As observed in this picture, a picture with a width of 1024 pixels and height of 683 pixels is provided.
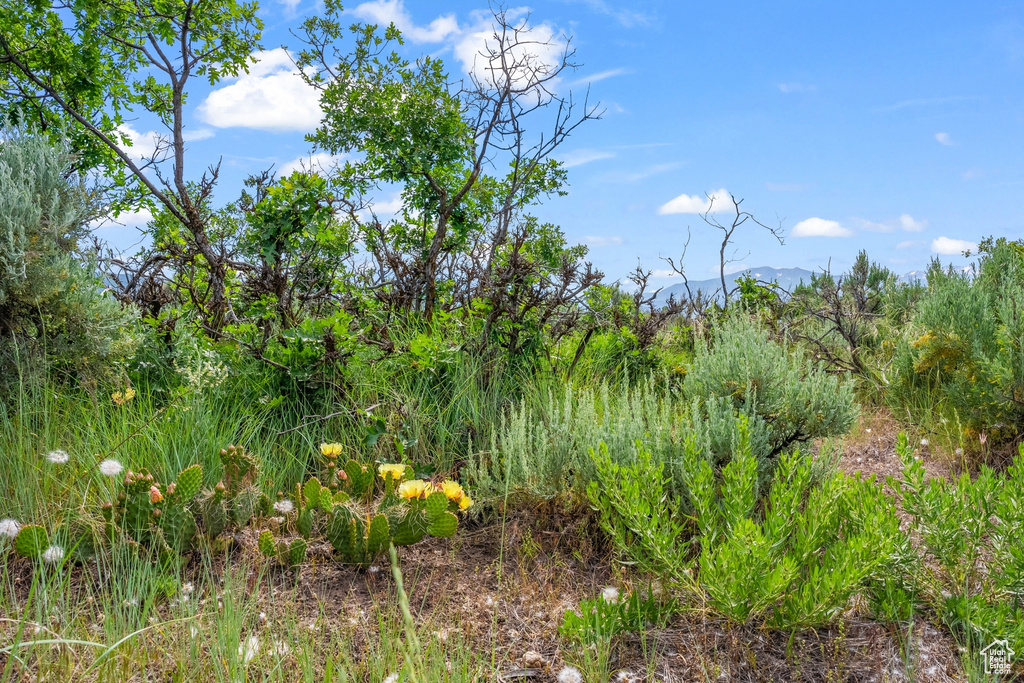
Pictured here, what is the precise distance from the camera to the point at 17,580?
2.67 metres

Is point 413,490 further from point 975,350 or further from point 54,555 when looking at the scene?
point 975,350

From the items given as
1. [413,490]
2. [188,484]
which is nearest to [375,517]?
[413,490]

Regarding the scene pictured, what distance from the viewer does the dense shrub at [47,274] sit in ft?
13.4

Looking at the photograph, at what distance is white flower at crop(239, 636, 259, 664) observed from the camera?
199cm

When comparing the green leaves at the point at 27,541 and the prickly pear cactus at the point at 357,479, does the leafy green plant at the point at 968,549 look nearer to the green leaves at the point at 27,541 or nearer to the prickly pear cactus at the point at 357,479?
the prickly pear cactus at the point at 357,479

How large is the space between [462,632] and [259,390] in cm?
261

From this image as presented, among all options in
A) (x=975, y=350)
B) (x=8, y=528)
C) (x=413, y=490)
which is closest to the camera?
(x=8, y=528)

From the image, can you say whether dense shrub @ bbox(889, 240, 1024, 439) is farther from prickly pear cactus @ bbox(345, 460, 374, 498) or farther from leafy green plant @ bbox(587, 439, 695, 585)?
prickly pear cactus @ bbox(345, 460, 374, 498)

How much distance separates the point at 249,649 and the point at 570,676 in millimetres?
1080

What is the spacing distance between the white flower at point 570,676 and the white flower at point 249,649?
102cm

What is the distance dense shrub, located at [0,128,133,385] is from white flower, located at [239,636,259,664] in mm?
3046

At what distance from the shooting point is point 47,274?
416 centimetres

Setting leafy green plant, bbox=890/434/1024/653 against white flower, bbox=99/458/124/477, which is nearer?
leafy green plant, bbox=890/434/1024/653

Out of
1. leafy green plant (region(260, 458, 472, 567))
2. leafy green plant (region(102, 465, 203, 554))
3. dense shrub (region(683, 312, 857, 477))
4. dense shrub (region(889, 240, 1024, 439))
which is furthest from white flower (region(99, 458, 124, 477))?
dense shrub (region(889, 240, 1024, 439))
